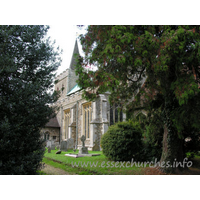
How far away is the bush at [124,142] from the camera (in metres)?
7.76

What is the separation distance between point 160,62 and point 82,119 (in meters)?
13.5

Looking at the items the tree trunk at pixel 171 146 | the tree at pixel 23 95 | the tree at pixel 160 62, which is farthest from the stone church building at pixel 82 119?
the tree at pixel 23 95

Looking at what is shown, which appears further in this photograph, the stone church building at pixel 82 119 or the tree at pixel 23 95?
the stone church building at pixel 82 119

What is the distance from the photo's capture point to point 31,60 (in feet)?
15.7

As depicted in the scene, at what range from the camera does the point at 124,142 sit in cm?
781

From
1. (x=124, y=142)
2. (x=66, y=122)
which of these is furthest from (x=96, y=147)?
(x=66, y=122)

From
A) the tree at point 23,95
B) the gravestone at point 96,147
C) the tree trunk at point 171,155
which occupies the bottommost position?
the gravestone at point 96,147

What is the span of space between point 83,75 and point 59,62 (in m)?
0.85

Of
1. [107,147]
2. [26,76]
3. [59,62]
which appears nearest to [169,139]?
[107,147]

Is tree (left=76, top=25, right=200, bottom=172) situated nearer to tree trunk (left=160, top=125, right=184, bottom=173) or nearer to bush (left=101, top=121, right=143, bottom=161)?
tree trunk (left=160, top=125, right=184, bottom=173)

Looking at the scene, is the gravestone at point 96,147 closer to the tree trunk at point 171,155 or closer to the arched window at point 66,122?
the arched window at point 66,122

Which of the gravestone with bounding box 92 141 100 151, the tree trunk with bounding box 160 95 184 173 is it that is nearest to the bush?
the tree trunk with bounding box 160 95 184 173

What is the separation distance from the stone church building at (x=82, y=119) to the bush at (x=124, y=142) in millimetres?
2125

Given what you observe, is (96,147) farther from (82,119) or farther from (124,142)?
(124,142)
